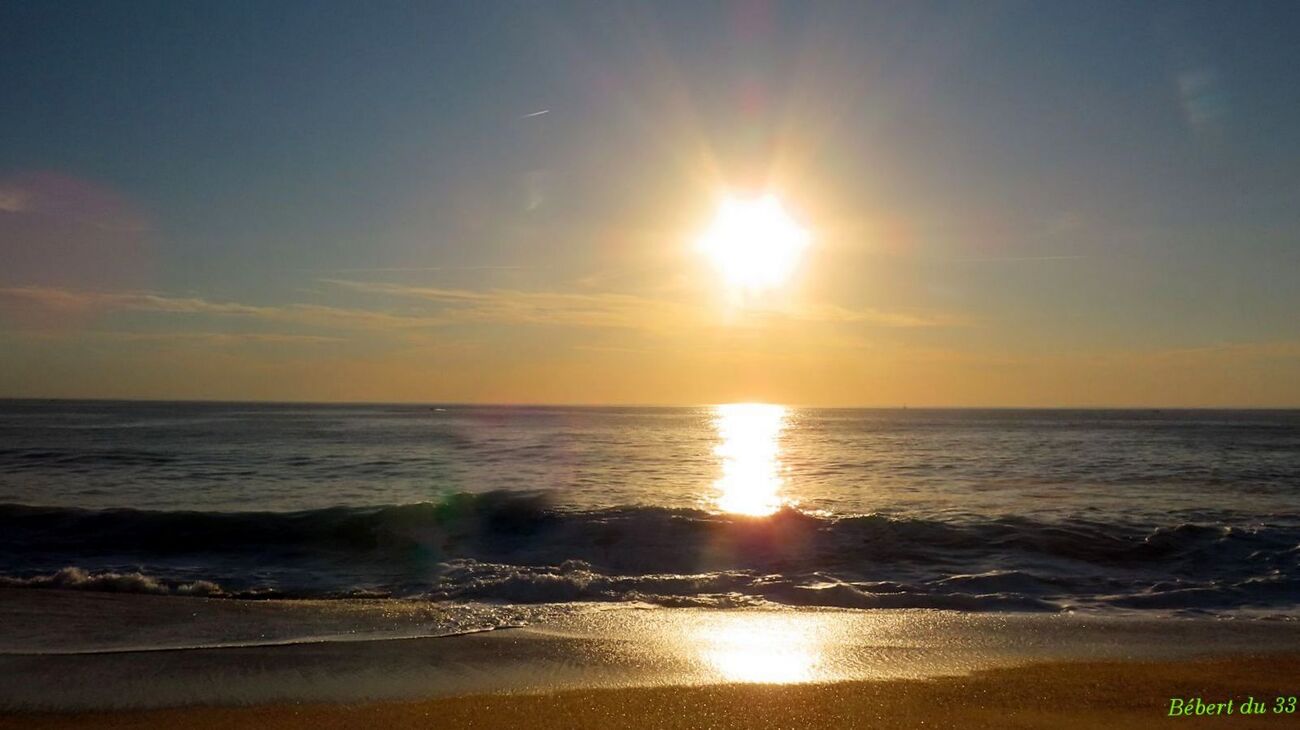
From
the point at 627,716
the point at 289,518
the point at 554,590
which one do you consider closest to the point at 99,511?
the point at 289,518

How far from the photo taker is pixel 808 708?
6.44 metres

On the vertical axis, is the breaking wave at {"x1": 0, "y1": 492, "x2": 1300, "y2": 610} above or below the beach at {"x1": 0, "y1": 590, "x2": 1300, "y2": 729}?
below

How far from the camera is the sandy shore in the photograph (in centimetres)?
613

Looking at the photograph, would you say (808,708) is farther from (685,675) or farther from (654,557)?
(654,557)

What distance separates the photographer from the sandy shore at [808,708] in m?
6.13

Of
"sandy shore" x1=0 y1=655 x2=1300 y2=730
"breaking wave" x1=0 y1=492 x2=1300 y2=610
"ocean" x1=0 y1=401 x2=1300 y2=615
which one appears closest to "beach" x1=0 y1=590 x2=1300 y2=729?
"sandy shore" x1=0 y1=655 x2=1300 y2=730

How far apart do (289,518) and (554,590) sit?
8990mm

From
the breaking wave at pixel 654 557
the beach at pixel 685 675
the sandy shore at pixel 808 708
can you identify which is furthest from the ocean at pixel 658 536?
the sandy shore at pixel 808 708

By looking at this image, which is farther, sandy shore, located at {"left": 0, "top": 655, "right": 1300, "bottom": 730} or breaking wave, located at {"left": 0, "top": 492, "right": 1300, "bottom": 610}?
breaking wave, located at {"left": 0, "top": 492, "right": 1300, "bottom": 610}

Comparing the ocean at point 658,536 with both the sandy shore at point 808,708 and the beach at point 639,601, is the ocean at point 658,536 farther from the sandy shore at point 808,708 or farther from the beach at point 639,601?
the sandy shore at point 808,708

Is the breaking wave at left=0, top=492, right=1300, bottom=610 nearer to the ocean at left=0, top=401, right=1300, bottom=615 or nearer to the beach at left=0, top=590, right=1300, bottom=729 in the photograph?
the ocean at left=0, top=401, right=1300, bottom=615

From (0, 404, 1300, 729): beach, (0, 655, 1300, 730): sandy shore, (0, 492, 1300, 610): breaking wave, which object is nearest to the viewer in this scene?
(0, 655, 1300, 730): sandy shore

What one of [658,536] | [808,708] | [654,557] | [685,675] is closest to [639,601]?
[654,557]

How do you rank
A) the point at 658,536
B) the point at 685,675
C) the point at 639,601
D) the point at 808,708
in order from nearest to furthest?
1. the point at 808,708
2. the point at 685,675
3. the point at 639,601
4. the point at 658,536
